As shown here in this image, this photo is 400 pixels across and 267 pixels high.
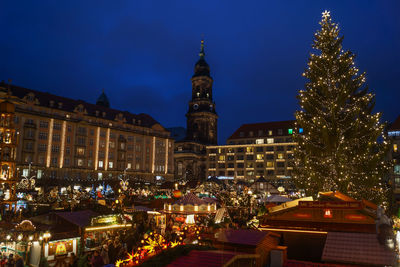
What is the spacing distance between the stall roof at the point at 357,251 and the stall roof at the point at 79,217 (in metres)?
14.5

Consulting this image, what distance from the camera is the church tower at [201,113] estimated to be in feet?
356

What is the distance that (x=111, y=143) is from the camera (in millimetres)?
74000

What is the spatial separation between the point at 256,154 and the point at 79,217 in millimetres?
74059

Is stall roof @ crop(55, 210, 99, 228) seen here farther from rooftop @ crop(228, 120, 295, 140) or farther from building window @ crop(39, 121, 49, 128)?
rooftop @ crop(228, 120, 295, 140)

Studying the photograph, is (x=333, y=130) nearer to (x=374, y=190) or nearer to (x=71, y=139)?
(x=374, y=190)

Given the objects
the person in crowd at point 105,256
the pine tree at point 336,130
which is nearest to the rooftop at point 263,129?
the pine tree at point 336,130

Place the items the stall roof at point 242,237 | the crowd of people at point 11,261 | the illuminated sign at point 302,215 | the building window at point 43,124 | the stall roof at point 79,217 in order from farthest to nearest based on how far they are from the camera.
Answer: the building window at point 43,124
the stall roof at point 79,217
the crowd of people at point 11,261
the illuminated sign at point 302,215
the stall roof at point 242,237

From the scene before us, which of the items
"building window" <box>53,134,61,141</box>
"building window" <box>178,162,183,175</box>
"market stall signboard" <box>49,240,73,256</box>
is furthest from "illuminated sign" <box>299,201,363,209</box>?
"building window" <box>178,162,183,175</box>

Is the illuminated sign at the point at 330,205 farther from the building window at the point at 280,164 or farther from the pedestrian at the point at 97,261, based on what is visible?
the building window at the point at 280,164

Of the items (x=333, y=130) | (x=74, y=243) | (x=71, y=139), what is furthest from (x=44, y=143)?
(x=333, y=130)

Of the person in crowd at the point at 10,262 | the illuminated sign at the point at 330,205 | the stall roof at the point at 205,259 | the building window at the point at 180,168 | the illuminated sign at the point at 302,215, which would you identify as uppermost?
the building window at the point at 180,168

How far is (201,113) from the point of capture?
10731cm

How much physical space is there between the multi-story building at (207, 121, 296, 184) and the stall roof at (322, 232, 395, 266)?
250ft

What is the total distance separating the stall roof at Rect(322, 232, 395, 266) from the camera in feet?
27.3
